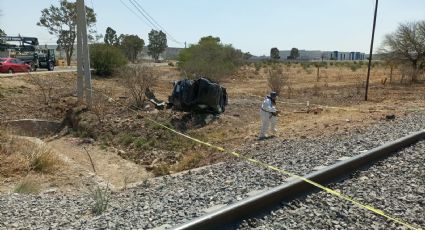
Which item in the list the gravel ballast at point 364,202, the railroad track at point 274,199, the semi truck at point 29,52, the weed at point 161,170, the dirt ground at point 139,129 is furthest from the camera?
the semi truck at point 29,52

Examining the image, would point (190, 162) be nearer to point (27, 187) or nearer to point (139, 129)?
point (27, 187)

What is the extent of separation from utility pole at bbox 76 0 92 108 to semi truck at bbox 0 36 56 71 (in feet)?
76.5

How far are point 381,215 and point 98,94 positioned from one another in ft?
65.9

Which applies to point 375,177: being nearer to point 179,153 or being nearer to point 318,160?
point 318,160

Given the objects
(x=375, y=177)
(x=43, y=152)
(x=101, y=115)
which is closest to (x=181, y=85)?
(x=101, y=115)

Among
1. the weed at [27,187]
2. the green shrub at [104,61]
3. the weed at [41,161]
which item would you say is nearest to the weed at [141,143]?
the weed at [41,161]

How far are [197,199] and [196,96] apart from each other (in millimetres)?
11325

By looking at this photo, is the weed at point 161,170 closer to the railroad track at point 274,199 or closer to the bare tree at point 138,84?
the railroad track at point 274,199

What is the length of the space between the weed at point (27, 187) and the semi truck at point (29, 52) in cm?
3429

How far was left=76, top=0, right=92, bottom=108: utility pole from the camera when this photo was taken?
738 inches

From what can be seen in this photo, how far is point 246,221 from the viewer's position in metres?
4.87

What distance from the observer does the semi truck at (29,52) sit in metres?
41.6

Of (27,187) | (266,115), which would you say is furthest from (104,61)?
(27,187)

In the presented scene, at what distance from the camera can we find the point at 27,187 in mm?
8367
